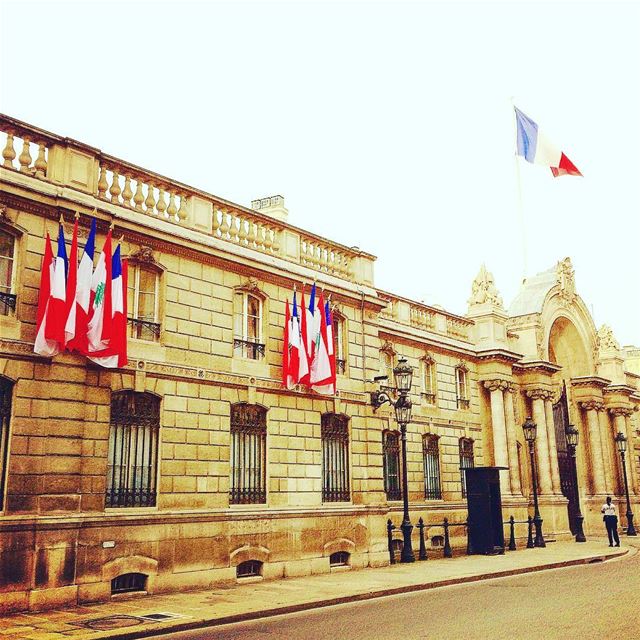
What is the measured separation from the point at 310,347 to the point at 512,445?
52.5 ft

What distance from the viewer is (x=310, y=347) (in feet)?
67.7

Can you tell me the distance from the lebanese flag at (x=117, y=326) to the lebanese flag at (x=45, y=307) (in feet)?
3.17

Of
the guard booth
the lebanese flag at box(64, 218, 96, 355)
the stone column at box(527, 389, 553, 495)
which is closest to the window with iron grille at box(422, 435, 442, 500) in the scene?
the guard booth

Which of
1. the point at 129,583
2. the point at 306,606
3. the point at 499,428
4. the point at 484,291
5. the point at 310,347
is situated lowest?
the point at 306,606

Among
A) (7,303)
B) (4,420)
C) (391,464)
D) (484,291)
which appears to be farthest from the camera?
(484,291)

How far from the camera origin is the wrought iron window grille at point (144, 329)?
55.5 feet

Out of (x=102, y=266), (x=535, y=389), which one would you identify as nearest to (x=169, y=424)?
(x=102, y=266)

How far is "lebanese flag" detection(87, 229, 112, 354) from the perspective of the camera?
50.3 ft

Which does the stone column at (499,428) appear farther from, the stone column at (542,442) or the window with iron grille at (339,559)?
the window with iron grille at (339,559)

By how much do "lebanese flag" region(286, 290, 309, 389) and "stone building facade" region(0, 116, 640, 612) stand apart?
0.38 m

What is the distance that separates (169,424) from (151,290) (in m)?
3.08

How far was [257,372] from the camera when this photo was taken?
19.6 m

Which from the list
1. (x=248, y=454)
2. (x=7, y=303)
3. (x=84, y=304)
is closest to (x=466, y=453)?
(x=248, y=454)

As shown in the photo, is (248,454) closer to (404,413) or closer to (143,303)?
(143,303)
